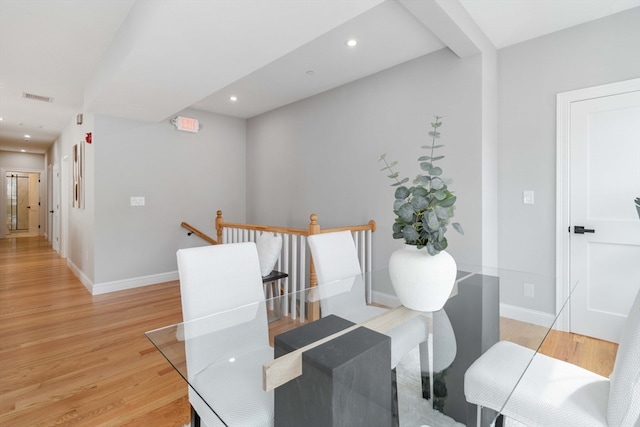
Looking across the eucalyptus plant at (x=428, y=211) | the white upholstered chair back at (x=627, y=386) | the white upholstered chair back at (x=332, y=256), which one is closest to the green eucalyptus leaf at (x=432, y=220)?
the eucalyptus plant at (x=428, y=211)

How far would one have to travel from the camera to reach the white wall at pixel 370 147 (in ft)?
9.32

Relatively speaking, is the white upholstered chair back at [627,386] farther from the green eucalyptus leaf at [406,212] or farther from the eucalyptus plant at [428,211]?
the green eucalyptus leaf at [406,212]

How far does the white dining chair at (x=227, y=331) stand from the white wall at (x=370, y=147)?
215cm

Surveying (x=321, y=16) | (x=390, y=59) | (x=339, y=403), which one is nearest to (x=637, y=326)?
(x=339, y=403)

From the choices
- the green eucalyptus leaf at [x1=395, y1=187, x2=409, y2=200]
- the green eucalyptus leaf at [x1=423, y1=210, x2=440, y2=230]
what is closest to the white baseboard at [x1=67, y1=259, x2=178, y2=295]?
the green eucalyptus leaf at [x1=395, y1=187, x2=409, y2=200]

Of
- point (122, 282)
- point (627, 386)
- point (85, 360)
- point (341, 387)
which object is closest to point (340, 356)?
point (341, 387)

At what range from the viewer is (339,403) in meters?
0.69

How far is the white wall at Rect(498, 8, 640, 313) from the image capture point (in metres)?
2.46

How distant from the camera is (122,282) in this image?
4.12 metres

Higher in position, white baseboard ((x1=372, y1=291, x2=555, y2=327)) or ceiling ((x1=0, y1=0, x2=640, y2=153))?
ceiling ((x1=0, y1=0, x2=640, y2=153))

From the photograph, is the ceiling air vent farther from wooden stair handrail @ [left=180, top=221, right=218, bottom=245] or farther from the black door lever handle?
the black door lever handle

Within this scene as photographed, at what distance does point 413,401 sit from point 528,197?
2.57 metres

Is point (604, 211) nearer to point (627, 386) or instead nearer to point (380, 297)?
point (380, 297)

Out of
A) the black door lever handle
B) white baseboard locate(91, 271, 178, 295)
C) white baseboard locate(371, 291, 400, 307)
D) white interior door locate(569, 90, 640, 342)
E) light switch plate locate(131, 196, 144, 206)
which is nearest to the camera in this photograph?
white baseboard locate(371, 291, 400, 307)
